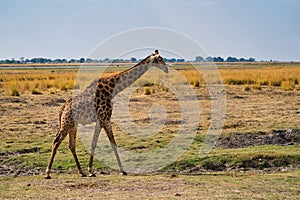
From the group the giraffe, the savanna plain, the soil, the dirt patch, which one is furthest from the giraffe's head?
the dirt patch

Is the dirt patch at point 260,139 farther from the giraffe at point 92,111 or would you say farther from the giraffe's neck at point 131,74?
the giraffe at point 92,111

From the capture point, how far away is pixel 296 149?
12.5m

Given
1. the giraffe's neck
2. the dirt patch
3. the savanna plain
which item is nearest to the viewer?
the savanna plain

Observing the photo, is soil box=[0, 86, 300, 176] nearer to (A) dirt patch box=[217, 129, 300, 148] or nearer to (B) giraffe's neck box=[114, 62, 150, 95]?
(A) dirt patch box=[217, 129, 300, 148]

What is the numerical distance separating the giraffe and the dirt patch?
404cm

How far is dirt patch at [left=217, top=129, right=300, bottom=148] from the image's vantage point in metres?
13.8

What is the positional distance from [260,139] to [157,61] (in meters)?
4.94

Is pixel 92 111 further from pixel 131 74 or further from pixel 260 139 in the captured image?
pixel 260 139

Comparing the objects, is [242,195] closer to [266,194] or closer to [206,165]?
[266,194]

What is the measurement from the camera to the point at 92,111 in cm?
1055

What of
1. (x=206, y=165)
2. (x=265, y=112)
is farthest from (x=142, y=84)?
(x=206, y=165)

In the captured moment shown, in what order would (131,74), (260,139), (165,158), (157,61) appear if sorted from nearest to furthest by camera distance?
(157,61)
(131,74)
(165,158)
(260,139)

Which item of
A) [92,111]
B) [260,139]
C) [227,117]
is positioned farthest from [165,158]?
[227,117]

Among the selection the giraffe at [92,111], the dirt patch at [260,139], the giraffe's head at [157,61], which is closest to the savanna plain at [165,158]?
the dirt patch at [260,139]
